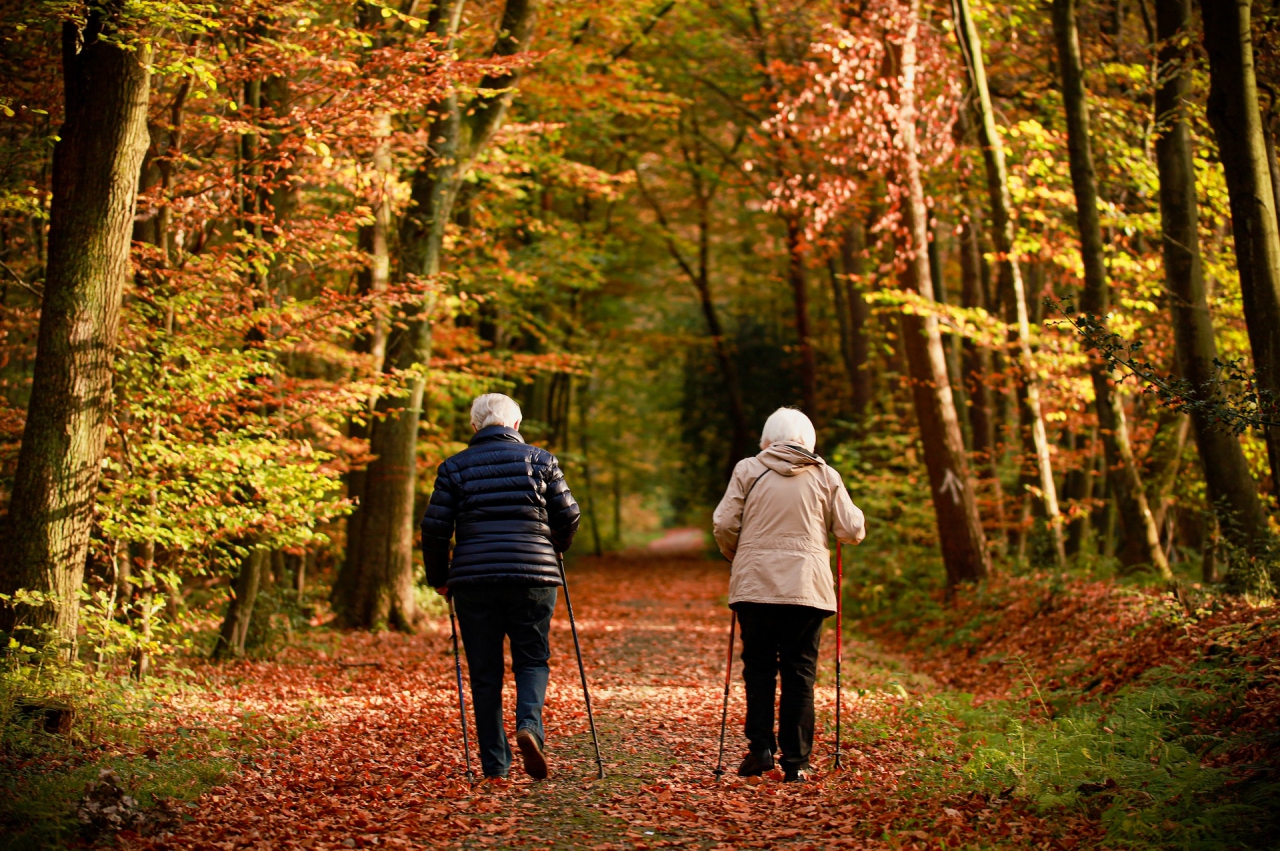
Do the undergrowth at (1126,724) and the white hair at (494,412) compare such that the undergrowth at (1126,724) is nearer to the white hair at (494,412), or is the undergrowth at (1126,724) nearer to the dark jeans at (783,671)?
the dark jeans at (783,671)

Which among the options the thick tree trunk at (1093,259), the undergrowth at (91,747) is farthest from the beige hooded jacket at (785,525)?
the thick tree trunk at (1093,259)

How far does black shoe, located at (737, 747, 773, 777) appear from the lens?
18.5 feet

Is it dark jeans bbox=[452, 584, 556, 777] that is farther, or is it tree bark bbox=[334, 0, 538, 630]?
tree bark bbox=[334, 0, 538, 630]

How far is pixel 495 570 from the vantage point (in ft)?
17.8

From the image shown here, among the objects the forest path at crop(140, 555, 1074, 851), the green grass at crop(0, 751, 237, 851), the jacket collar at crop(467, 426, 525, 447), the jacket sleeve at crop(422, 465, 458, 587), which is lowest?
the forest path at crop(140, 555, 1074, 851)

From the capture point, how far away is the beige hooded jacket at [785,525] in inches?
218

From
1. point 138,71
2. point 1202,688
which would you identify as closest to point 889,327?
point 1202,688

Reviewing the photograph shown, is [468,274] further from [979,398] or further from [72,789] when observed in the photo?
[72,789]

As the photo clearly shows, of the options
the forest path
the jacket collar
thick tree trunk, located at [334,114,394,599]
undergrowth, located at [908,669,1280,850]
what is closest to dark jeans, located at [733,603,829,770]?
the forest path

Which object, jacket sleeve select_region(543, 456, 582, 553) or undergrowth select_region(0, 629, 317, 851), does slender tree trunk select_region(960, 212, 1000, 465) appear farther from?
undergrowth select_region(0, 629, 317, 851)

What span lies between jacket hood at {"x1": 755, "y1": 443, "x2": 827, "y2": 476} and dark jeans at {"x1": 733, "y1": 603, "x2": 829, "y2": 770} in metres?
0.74

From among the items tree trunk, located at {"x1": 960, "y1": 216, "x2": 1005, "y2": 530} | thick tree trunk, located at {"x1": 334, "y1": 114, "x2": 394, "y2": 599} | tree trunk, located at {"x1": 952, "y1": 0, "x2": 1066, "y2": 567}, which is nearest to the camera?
thick tree trunk, located at {"x1": 334, "y1": 114, "x2": 394, "y2": 599}

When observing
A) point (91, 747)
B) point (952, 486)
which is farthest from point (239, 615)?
point (952, 486)

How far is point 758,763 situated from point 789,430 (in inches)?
72.8
